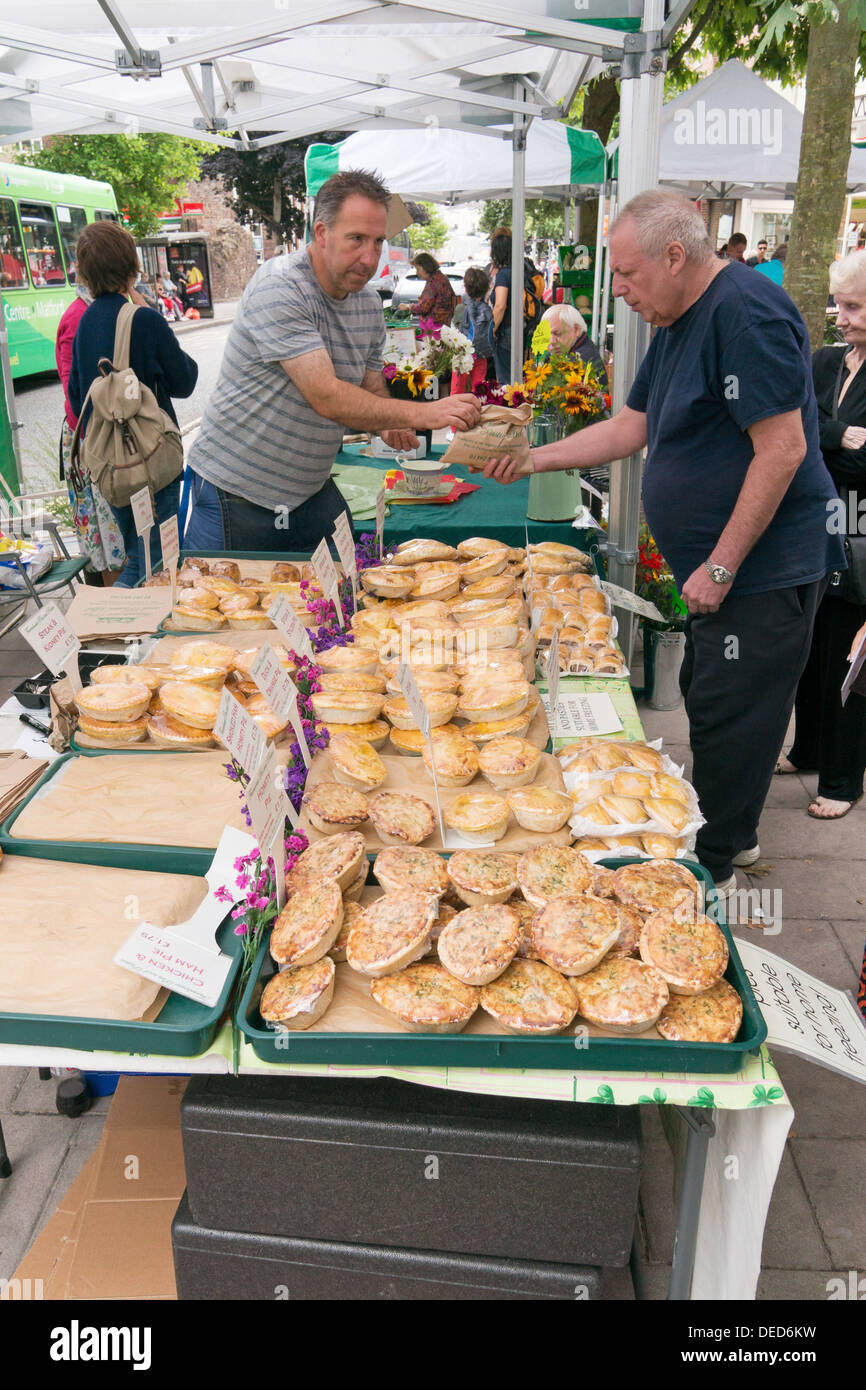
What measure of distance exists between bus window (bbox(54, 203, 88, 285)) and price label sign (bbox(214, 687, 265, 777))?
15.8 m

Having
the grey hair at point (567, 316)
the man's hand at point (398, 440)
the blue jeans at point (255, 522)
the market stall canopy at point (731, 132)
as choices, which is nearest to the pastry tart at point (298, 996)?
the blue jeans at point (255, 522)

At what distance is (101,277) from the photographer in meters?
4.59

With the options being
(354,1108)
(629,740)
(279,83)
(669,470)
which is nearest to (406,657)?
(629,740)

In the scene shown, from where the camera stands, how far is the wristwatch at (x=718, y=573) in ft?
8.09

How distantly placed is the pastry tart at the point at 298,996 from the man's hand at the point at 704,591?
1.46 meters

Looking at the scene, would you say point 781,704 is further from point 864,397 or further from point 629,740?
point 864,397

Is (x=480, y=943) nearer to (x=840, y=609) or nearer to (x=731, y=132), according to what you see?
(x=840, y=609)

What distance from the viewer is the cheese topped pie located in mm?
1899

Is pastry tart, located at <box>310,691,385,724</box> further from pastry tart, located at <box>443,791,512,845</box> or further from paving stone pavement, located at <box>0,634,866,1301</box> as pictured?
paving stone pavement, located at <box>0,634,866,1301</box>

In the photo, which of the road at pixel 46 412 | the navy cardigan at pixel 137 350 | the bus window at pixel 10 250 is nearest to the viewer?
the navy cardigan at pixel 137 350

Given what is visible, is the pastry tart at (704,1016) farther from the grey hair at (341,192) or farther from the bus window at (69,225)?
the bus window at (69,225)

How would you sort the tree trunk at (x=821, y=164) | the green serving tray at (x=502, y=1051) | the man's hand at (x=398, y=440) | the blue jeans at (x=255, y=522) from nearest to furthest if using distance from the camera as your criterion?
the green serving tray at (x=502, y=1051)
the blue jeans at (x=255, y=522)
the man's hand at (x=398, y=440)
the tree trunk at (x=821, y=164)

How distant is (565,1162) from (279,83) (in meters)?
7.73

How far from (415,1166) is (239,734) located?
0.78m
